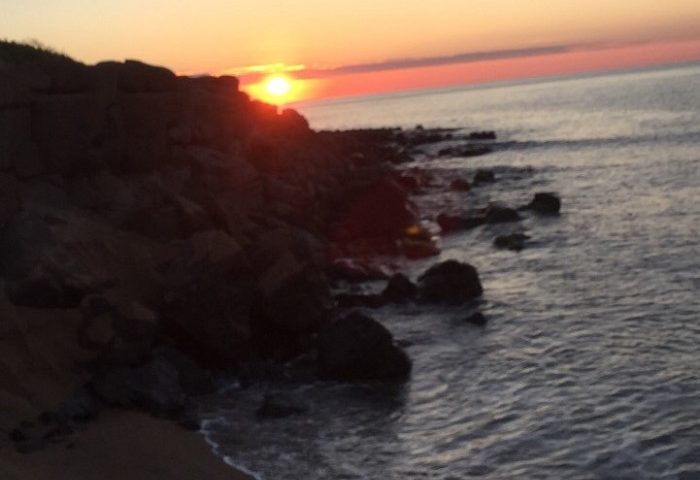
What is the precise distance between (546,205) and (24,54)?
85.7 feet

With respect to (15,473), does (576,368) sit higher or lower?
lower

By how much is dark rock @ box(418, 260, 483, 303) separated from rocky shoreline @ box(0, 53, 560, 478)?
1.9 inches

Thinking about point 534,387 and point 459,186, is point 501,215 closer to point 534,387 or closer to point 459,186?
point 459,186

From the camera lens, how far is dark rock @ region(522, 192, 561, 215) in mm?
41375

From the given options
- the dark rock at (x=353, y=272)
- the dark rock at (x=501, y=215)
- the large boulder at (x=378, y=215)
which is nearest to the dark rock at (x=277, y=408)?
the dark rock at (x=353, y=272)

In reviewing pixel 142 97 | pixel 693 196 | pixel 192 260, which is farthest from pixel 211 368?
pixel 693 196

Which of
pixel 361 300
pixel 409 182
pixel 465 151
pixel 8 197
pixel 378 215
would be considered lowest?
pixel 361 300

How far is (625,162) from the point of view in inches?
2453

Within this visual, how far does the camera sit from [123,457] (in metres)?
14.0

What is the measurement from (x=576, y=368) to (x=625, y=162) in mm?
47327

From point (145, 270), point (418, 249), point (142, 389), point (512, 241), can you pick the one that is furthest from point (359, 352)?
point (512, 241)

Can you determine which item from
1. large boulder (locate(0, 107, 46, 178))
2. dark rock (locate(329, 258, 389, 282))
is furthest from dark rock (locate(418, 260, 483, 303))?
large boulder (locate(0, 107, 46, 178))

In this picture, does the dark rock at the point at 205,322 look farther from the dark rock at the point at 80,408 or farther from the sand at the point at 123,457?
the sand at the point at 123,457

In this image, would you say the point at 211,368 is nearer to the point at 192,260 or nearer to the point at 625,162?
the point at 192,260
